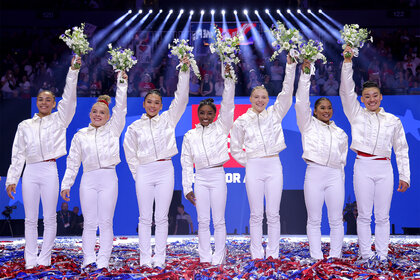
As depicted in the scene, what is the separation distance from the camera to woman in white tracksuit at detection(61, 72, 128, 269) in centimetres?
451

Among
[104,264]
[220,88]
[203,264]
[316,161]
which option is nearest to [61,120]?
[104,264]

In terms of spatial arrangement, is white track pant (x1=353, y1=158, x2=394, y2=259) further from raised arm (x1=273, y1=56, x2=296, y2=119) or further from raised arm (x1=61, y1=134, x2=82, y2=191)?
raised arm (x1=61, y1=134, x2=82, y2=191)

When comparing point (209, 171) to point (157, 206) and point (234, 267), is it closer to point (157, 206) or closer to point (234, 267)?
point (157, 206)

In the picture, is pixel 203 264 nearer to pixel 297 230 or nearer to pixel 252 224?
pixel 252 224

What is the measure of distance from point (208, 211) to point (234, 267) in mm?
655

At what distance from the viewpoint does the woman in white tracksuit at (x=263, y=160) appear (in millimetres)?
4551

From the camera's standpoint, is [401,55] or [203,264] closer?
[203,264]

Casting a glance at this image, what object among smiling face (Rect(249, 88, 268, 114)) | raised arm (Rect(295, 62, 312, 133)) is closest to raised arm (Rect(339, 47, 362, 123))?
raised arm (Rect(295, 62, 312, 133))

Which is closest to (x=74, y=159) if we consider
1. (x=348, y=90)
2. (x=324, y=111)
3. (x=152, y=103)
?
(x=152, y=103)

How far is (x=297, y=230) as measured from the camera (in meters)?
7.91

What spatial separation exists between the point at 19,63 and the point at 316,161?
27.7 ft

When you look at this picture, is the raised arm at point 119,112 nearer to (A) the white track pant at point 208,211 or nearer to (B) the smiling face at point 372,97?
(A) the white track pant at point 208,211

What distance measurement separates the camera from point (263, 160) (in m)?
4.59

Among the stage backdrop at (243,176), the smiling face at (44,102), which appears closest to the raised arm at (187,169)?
the smiling face at (44,102)
